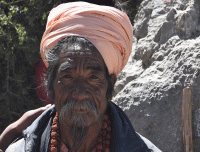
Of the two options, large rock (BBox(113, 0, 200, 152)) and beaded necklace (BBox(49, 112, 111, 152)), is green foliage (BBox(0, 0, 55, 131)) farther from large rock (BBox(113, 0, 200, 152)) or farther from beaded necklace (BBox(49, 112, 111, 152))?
beaded necklace (BBox(49, 112, 111, 152))

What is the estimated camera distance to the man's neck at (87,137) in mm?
1997

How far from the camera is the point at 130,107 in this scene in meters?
2.76

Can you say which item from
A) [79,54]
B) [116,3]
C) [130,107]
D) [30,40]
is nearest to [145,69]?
[130,107]

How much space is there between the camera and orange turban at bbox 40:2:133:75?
1.89 m

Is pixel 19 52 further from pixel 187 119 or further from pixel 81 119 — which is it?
pixel 81 119

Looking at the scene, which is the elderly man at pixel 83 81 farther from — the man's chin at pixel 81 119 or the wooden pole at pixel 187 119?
the wooden pole at pixel 187 119

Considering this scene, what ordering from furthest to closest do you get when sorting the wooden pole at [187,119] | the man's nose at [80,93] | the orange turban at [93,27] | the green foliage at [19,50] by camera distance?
the green foliage at [19,50] → the wooden pole at [187,119] → the orange turban at [93,27] → the man's nose at [80,93]

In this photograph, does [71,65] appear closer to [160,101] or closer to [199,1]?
[160,101]

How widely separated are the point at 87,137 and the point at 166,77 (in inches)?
42.5

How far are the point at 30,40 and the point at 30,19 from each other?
15.3 inches

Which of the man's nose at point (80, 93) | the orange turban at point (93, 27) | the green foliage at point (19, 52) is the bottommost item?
the green foliage at point (19, 52)

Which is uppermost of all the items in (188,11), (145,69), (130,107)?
(188,11)

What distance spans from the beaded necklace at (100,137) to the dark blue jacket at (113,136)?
3 cm

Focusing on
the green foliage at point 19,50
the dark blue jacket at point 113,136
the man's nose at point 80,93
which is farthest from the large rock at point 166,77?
the green foliage at point 19,50
